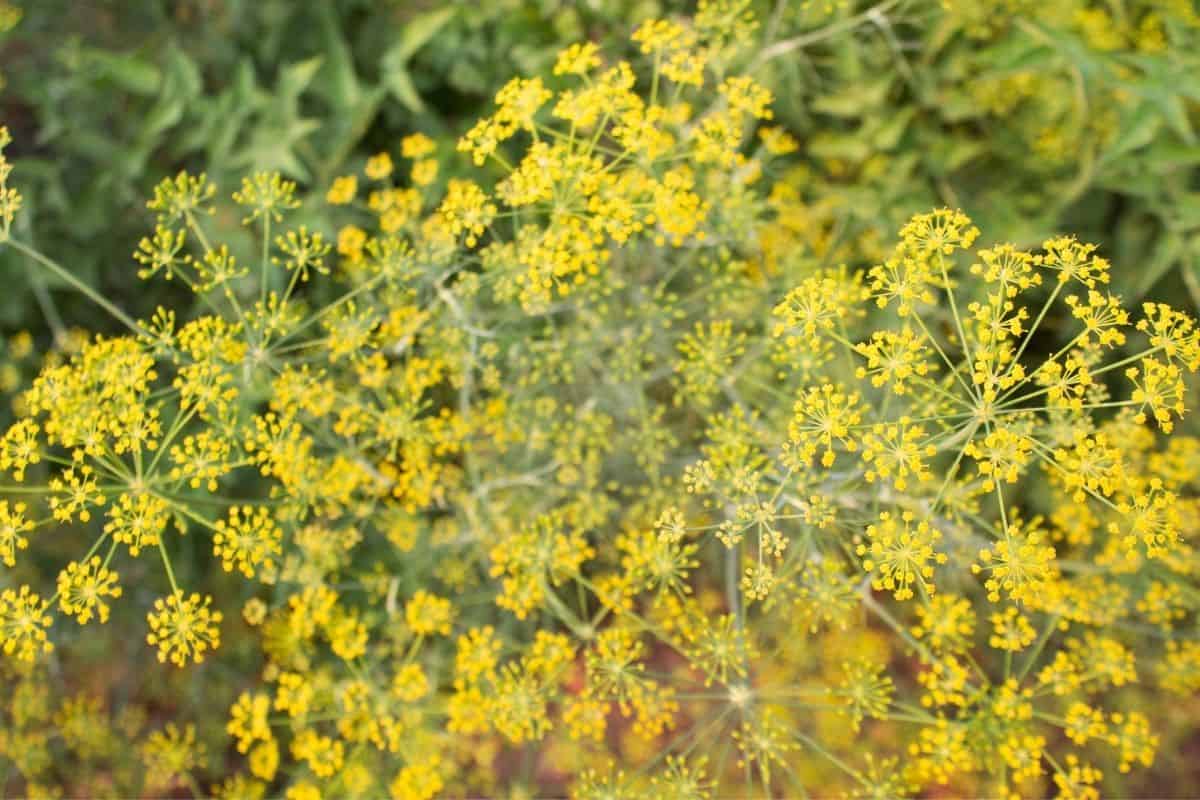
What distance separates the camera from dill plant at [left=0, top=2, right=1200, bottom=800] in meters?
2.10

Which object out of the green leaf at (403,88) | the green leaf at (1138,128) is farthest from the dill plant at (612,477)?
the green leaf at (1138,128)

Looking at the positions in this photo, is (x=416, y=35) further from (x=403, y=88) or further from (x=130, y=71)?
(x=130, y=71)

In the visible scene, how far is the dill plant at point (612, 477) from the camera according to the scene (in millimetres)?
2104

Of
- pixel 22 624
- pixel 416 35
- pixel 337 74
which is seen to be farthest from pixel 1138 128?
pixel 22 624

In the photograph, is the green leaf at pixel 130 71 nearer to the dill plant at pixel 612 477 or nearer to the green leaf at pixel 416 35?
the dill plant at pixel 612 477

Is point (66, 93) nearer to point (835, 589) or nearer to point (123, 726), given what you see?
point (123, 726)

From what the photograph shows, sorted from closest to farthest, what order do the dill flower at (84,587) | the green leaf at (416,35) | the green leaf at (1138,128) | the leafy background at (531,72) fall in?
the dill flower at (84,587), the green leaf at (1138,128), the leafy background at (531,72), the green leaf at (416,35)

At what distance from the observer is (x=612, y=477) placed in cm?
363

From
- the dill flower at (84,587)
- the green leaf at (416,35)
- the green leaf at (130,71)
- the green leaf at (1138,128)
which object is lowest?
the green leaf at (1138,128)

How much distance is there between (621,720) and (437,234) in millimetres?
2655

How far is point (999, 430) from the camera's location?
5.99 ft

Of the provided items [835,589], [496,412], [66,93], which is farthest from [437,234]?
[66,93]

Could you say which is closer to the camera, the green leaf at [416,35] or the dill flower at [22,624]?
the dill flower at [22,624]

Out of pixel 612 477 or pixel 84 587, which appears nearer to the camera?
pixel 84 587
